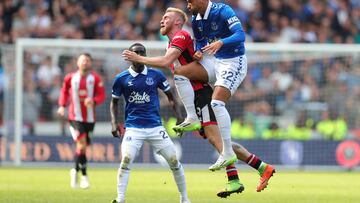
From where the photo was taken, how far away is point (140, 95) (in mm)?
13180

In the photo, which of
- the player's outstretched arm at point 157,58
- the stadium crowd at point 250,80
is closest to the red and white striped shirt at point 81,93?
the player's outstretched arm at point 157,58

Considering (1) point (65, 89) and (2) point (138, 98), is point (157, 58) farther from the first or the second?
(1) point (65, 89)

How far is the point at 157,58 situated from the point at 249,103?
46.7 feet

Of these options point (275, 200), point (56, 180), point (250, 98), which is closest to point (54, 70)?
point (250, 98)

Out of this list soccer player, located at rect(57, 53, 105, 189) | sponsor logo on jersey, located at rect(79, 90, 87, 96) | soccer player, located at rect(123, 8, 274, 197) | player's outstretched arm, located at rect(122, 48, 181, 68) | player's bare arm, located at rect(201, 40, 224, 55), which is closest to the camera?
player's outstretched arm, located at rect(122, 48, 181, 68)

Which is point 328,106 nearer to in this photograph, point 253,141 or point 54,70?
point 253,141

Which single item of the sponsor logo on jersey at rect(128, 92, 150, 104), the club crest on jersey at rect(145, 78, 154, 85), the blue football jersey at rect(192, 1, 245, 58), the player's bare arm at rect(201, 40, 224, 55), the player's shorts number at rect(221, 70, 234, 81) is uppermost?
the blue football jersey at rect(192, 1, 245, 58)

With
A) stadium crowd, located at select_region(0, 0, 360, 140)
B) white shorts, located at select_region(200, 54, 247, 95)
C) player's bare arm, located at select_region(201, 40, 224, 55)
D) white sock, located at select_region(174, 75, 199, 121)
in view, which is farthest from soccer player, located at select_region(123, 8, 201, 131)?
stadium crowd, located at select_region(0, 0, 360, 140)

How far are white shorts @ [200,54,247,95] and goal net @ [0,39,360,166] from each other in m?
12.1

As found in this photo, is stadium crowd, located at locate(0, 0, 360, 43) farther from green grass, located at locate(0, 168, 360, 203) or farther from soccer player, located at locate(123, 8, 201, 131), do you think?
soccer player, located at locate(123, 8, 201, 131)

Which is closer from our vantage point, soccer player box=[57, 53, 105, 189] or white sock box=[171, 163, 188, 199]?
white sock box=[171, 163, 188, 199]

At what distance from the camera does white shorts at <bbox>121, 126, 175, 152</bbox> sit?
12887 mm

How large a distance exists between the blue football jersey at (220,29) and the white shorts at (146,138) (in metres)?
1.30

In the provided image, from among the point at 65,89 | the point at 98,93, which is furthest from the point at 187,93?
the point at 65,89
